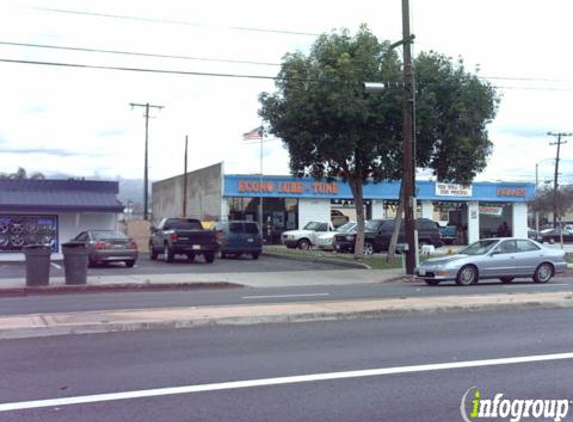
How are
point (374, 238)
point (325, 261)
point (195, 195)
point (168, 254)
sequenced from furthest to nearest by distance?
1. point (195, 195)
2. point (374, 238)
3. point (325, 261)
4. point (168, 254)

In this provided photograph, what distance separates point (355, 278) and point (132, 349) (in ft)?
47.8

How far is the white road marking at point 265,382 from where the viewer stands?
612 cm

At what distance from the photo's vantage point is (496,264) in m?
19.1

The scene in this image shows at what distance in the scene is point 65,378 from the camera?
7078mm

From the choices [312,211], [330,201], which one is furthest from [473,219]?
[312,211]

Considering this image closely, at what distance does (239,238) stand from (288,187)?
1358cm

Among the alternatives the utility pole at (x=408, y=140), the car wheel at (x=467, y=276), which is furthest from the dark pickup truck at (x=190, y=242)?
the car wheel at (x=467, y=276)

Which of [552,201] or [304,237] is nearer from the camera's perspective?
[304,237]

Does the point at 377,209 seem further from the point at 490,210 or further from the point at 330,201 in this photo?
the point at 490,210

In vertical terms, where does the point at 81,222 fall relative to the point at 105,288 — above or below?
above

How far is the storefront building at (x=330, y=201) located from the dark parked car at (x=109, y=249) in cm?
1734

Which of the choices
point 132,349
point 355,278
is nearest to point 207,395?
point 132,349

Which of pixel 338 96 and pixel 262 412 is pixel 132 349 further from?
pixel 338 96

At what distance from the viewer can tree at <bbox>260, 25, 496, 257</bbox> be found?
938 inches
